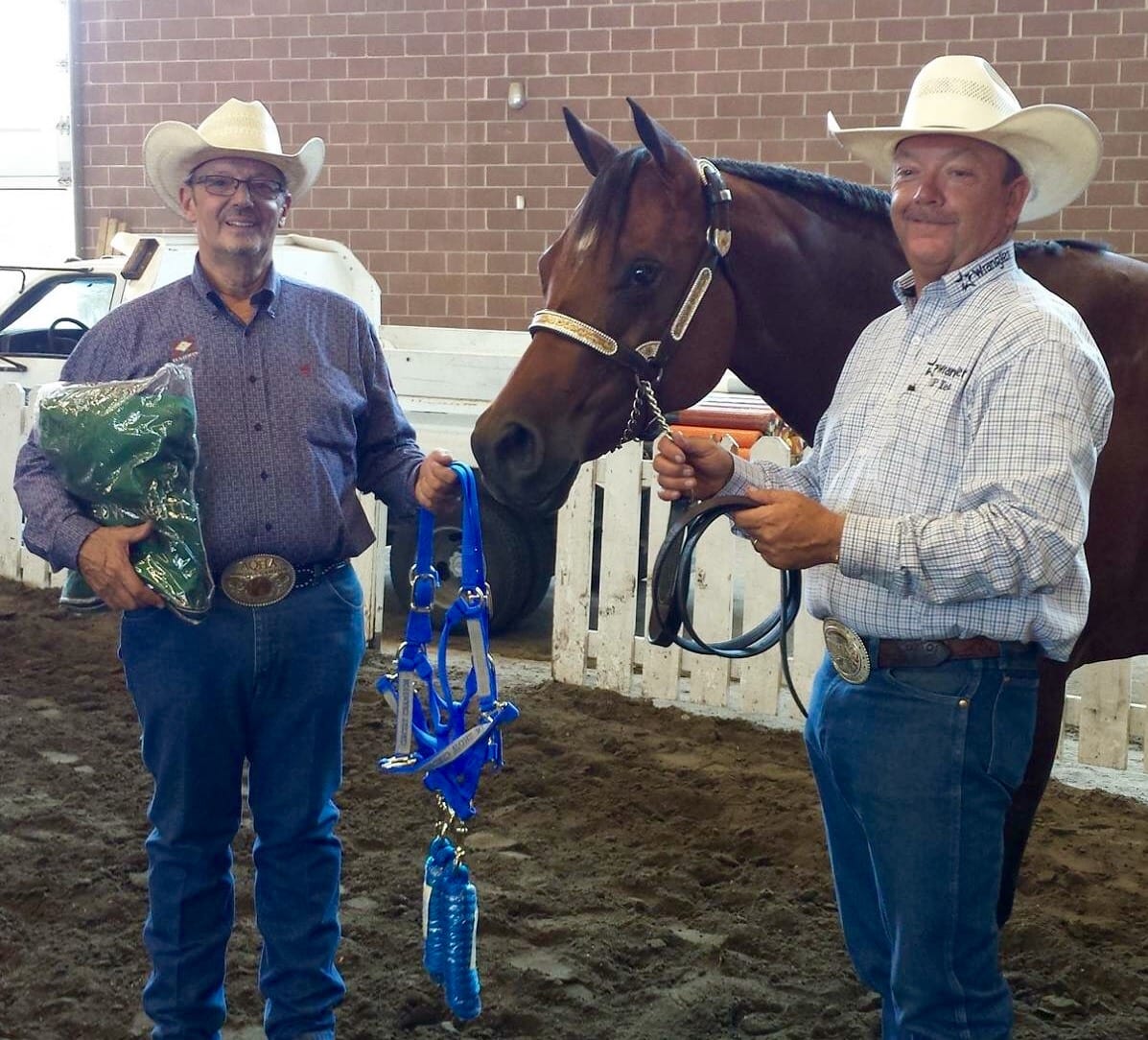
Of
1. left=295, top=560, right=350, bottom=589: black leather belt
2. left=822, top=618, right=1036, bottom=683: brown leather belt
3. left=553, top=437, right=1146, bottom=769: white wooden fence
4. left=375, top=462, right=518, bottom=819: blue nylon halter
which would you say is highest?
left=822, top=618, right=1036, bottom=683: brown leather belt

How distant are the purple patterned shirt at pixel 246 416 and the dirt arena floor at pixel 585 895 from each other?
1.10m

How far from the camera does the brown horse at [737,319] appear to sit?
2.32 metres

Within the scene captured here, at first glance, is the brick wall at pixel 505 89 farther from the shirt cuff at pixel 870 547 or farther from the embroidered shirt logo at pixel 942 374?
the shirt cuff at pixel 870 547

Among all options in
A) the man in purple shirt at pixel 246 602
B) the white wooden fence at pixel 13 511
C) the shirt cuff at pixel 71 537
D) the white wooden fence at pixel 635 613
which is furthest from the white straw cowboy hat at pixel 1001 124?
the white wooden fence at pixel 13 511

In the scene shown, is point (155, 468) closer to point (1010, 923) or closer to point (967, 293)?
point (967, 293)

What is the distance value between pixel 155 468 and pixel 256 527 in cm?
23

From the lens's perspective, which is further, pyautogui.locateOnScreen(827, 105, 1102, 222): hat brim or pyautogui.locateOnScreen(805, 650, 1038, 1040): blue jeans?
pyautogui.locateOnScreen(827, 105, 1102, 222): hat brim

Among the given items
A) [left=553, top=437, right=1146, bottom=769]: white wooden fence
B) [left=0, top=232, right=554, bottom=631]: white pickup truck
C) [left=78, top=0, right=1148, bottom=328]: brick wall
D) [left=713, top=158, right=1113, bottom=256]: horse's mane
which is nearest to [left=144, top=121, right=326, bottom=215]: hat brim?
[left=713, top=158, right=1113, bottom=256]: horse's mane

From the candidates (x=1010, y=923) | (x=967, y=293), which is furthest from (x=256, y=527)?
(x=1010, y=923)

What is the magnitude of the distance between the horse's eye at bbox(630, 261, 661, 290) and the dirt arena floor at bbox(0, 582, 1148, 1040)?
5.21ft

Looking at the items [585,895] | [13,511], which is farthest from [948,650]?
[13,511]

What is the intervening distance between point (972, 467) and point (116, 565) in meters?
1.45

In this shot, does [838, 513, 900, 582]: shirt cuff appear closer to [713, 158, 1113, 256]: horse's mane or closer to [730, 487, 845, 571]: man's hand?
[730, 487, 845, 571]: man's hand

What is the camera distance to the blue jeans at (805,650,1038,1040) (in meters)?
1.76
